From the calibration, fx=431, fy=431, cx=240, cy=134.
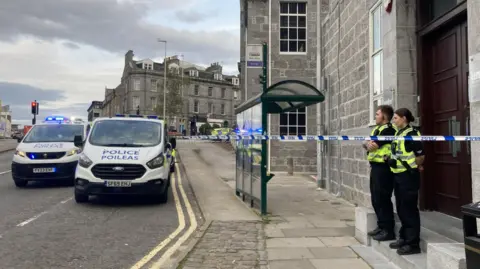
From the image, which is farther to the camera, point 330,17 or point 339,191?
point 330,17

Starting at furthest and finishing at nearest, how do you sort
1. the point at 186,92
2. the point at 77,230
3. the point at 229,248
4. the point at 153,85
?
the point at 186,92, the point at 153,85, the point at 77,230, the point at 229,248

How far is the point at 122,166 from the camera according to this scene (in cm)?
926

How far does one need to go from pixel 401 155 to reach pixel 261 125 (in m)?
3.91

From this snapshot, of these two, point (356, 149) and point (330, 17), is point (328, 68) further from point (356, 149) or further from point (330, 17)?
point (356, 149)

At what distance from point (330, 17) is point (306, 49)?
294 inches

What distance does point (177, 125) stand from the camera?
71625 millimetres

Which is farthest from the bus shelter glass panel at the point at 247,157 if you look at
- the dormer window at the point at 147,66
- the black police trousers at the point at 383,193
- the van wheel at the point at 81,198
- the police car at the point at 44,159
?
the dormer window at the point at 147,66

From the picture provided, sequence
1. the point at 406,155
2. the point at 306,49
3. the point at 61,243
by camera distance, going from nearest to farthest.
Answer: the point at 406,155 → the point at 61,243 → the point at 306,49

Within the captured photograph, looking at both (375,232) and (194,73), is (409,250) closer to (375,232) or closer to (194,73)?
(375,232)

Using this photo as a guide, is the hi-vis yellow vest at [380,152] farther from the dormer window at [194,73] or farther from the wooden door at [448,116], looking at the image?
the dormer window at [194,73]

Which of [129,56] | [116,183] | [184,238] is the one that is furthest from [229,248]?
[129,56]

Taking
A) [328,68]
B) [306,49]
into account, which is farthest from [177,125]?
[328,68]

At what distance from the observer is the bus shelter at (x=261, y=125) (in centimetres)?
841

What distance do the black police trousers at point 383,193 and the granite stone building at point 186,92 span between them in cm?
6272
